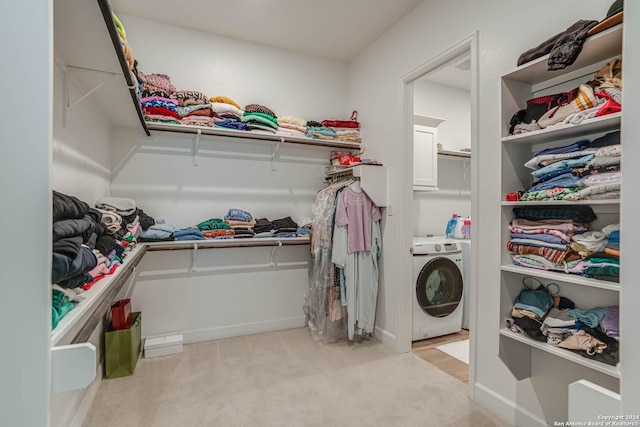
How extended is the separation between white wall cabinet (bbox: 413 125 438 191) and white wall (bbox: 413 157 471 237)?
28cm

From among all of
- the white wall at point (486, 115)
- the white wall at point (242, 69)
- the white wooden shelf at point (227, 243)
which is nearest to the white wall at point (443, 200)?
the white wall at point (486, 115)

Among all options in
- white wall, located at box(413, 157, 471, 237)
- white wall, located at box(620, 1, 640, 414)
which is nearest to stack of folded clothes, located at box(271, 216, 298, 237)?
white wall, located at box(413, 157, 471, 237)

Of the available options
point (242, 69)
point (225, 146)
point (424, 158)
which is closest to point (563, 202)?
point (424, 158)

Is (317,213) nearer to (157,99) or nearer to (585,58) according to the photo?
(157,99)

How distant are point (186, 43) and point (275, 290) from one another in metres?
2.47

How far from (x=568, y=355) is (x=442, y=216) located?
2.54 meters

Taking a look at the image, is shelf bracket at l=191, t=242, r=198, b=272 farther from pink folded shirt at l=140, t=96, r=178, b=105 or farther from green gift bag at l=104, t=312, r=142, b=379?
pink folded shirt at l=140, t=96, r=178, b=105

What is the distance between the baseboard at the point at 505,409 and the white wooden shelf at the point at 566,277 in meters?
0.82

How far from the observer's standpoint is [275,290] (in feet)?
10.3

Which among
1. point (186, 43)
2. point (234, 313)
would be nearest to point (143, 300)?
point (234, 313)

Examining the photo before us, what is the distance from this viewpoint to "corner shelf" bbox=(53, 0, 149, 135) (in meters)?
1.10

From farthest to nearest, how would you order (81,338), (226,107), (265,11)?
1. (226,107)
2. (265,11)
3. (81,338)

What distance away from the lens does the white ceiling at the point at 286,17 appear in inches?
97.0

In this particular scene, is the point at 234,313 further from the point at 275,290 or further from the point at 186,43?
the point at 186,43
